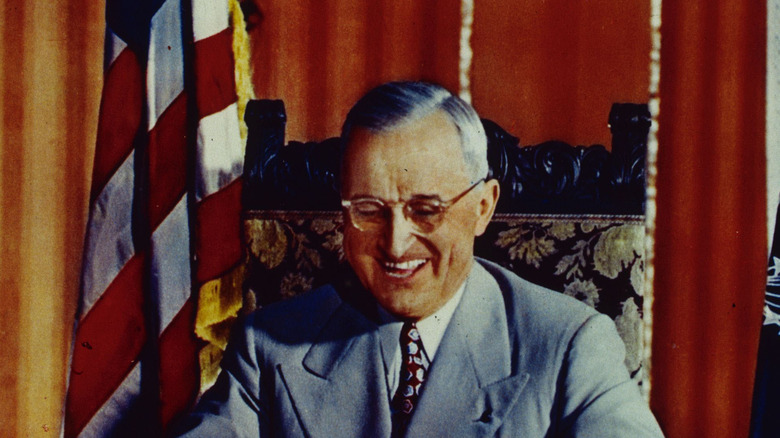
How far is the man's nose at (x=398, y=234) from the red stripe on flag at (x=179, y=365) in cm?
56

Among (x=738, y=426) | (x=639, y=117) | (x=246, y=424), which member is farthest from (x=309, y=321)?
(x=738, y=426)

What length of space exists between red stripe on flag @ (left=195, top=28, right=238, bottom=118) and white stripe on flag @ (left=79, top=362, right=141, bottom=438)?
1.93 ft

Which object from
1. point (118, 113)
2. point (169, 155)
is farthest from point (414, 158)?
point (118, 113)

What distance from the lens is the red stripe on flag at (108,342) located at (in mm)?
1462

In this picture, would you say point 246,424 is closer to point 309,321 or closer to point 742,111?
point 309,321

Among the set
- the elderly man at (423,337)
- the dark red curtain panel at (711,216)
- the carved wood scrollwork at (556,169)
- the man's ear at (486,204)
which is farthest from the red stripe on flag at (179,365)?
the dark red curtain panel at (711,216)

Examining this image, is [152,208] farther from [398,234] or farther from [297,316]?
[398,234]

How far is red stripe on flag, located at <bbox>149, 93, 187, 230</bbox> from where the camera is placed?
4.74 ft

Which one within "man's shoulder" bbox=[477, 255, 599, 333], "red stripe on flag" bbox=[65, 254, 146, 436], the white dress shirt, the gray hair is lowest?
"red stripe on flag" bbox=[65, 254, 146, 436]

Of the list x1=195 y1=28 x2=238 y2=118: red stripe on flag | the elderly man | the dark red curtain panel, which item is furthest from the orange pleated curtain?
the elderly man

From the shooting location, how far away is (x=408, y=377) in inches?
43.5

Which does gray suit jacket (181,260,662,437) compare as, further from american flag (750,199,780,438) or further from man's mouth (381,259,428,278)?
american flag (750,199,780,438)

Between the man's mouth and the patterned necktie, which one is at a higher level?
the man's mouth

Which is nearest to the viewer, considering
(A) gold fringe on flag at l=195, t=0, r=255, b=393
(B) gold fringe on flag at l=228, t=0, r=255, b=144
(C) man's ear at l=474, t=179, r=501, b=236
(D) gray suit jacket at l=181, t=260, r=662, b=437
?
(D) gray suit jacket at l=181, t=260, r=662, b=437
